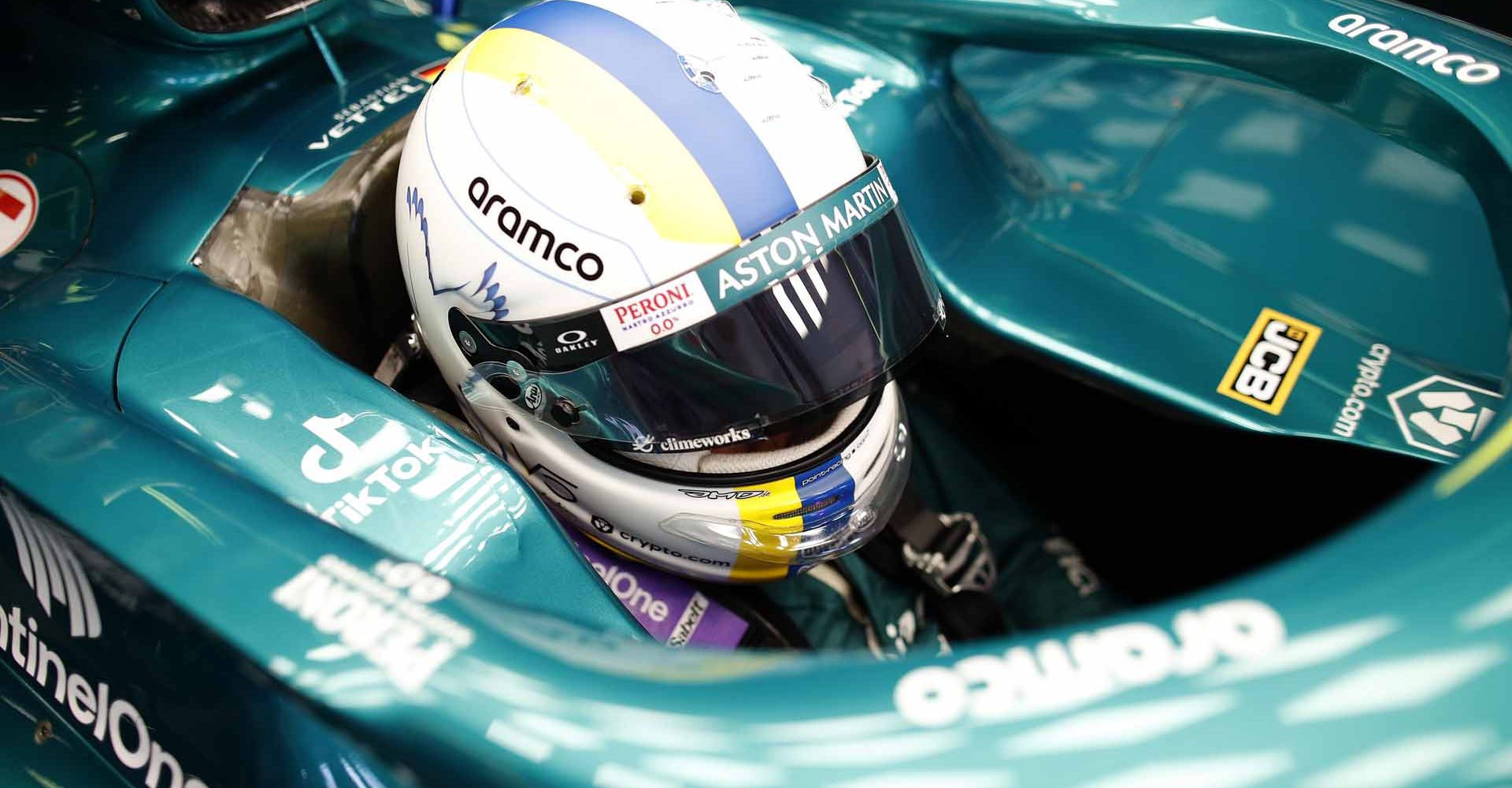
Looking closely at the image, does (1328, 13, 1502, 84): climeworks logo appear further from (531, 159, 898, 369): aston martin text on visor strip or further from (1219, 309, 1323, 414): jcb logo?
(531, 159, 898, 369): aston martin text on visor strip

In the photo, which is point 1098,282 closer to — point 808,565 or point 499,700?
point 808,565

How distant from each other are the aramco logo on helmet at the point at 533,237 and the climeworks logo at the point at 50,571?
1.08 ft

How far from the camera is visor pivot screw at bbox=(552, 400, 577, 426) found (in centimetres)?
78

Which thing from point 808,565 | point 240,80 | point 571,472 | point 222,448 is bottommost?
point 808,565

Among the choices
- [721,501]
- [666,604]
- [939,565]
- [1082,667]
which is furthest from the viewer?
[939,565]

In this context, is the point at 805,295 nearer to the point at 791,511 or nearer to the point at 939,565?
the point at 791,511

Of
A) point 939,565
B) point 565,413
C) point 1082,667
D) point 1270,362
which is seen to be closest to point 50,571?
point 565,413

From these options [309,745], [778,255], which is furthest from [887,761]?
[778,255]

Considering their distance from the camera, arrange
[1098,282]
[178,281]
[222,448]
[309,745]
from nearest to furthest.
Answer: [309,745], [222,448], [178,281], [1098,282]

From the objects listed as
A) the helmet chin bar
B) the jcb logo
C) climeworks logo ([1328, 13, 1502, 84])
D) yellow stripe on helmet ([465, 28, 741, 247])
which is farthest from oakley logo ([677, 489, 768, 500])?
climeworks logo ([1328, 13, 1502, 84])

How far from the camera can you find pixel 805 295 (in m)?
0.74

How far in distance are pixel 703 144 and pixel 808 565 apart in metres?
0.38

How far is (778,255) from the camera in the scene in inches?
28.4

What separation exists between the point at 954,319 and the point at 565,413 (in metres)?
0.52
